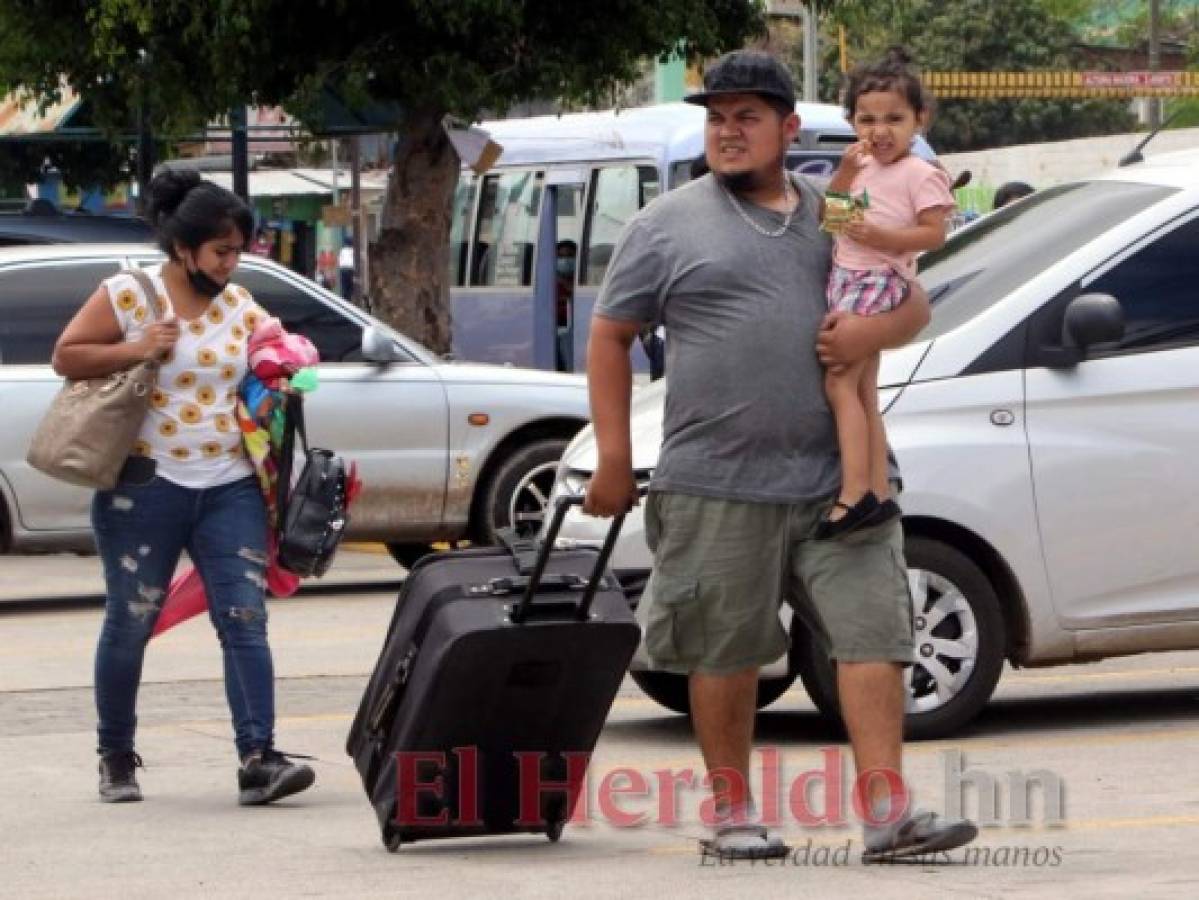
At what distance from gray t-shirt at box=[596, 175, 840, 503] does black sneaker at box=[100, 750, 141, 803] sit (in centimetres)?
230

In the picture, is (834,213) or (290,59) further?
(290,59)

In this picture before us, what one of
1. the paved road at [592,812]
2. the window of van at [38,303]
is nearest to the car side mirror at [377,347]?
the window of van at [38,303]

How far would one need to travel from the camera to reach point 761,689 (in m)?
9.91

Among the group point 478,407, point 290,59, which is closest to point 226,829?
point 478,407

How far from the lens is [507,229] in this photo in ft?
90.0

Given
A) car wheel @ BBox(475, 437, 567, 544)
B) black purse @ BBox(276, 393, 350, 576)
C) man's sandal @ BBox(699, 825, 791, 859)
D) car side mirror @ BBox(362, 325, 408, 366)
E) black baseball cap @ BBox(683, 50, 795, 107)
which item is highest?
black baseball cap @ BBox(683, 50, 795, 107)

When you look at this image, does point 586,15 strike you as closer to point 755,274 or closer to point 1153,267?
point 1153,267

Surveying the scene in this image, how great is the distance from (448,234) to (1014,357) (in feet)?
37.4

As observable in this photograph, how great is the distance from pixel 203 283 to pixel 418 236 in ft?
39.2

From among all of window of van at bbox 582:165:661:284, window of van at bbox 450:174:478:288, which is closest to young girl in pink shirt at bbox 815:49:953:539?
window of van at bbox 582:165:661:284

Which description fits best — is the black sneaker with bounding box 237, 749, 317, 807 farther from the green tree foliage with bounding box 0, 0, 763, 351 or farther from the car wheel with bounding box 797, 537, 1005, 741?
the green tree foliage with bounding box 0, 0, 763, 351

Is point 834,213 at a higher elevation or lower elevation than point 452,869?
higher

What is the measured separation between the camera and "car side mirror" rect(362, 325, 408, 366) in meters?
14.7

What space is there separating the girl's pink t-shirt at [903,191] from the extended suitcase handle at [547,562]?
1.01 meters
